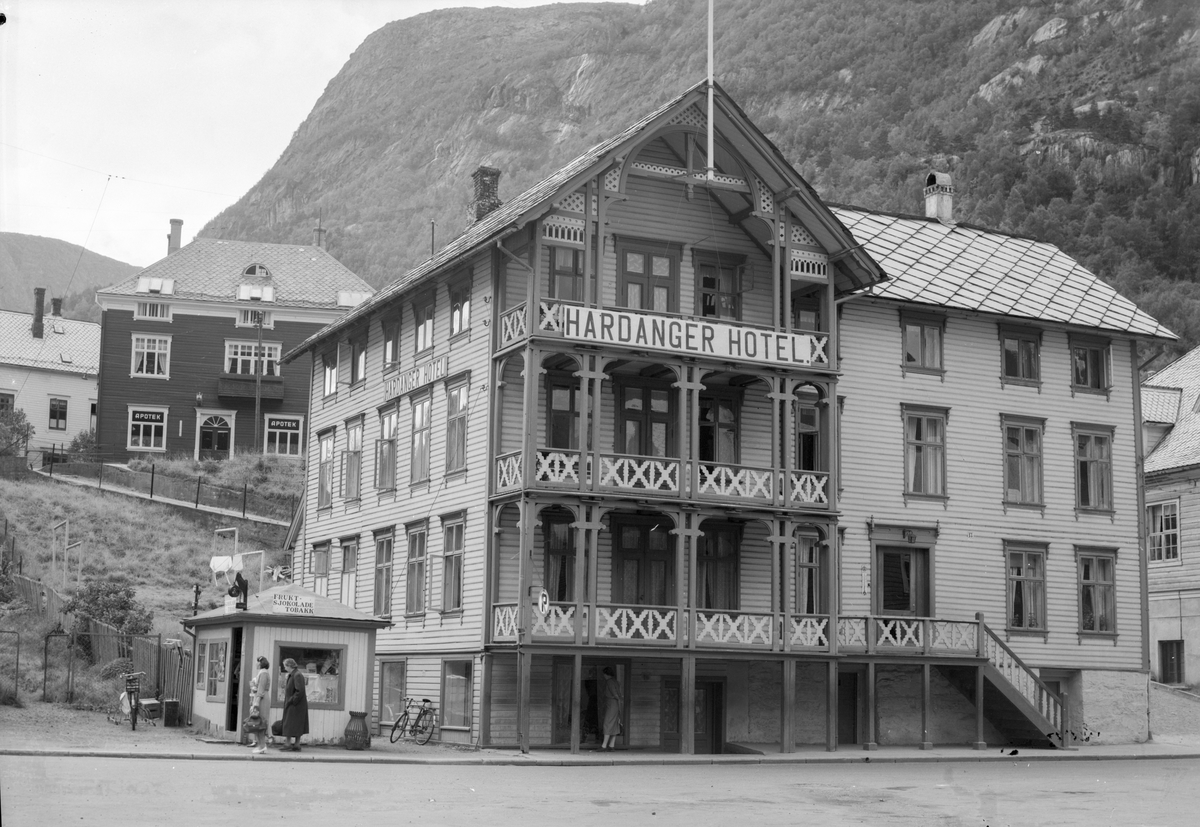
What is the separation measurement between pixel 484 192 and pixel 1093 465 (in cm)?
1836

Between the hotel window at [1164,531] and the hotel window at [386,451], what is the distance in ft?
81.3

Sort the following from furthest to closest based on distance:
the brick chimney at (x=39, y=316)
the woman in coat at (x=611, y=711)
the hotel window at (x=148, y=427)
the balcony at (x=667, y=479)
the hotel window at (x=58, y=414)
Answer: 1. the brick chimney at (x=39, y=316)
2. the hotel window at (x=58, y=414)
3. the hotel window at (x=148, y=427)
4. the woman in coat at (x=611, y=711)
5. the balcony at (x=667, y=479)

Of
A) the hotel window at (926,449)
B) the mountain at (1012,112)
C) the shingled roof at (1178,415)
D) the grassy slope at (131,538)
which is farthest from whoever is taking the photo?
the mountain at (1012,112)

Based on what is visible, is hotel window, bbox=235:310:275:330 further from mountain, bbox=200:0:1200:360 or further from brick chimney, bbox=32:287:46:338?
mountain, bbox=200:0:1200:360

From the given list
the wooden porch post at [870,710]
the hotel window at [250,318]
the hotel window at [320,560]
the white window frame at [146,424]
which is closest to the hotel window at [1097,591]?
the wooden porch post at [870,710]

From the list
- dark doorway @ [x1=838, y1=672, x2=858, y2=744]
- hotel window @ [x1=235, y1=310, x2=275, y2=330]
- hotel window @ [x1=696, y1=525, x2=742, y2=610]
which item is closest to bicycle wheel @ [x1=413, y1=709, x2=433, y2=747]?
hotel window @ [x1=696, y1=525, x2=742, y2=610]

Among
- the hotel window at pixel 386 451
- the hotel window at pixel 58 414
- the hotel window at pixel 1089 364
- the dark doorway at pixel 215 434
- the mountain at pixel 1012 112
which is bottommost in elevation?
the hotel window at pixel 386 451

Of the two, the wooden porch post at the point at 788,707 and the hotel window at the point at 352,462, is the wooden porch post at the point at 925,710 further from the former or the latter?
the hotel window at the point at 352,462

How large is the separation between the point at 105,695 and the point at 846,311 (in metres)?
19.7

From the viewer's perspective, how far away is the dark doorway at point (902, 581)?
3788 cm

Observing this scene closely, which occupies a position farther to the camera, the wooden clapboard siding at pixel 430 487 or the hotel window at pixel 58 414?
the hotel window at pixel 58 414

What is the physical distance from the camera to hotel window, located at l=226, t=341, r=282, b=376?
7419 centimetres

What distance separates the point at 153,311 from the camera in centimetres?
7356

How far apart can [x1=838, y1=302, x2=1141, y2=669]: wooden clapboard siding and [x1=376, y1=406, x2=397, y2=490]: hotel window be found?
37.5ft
